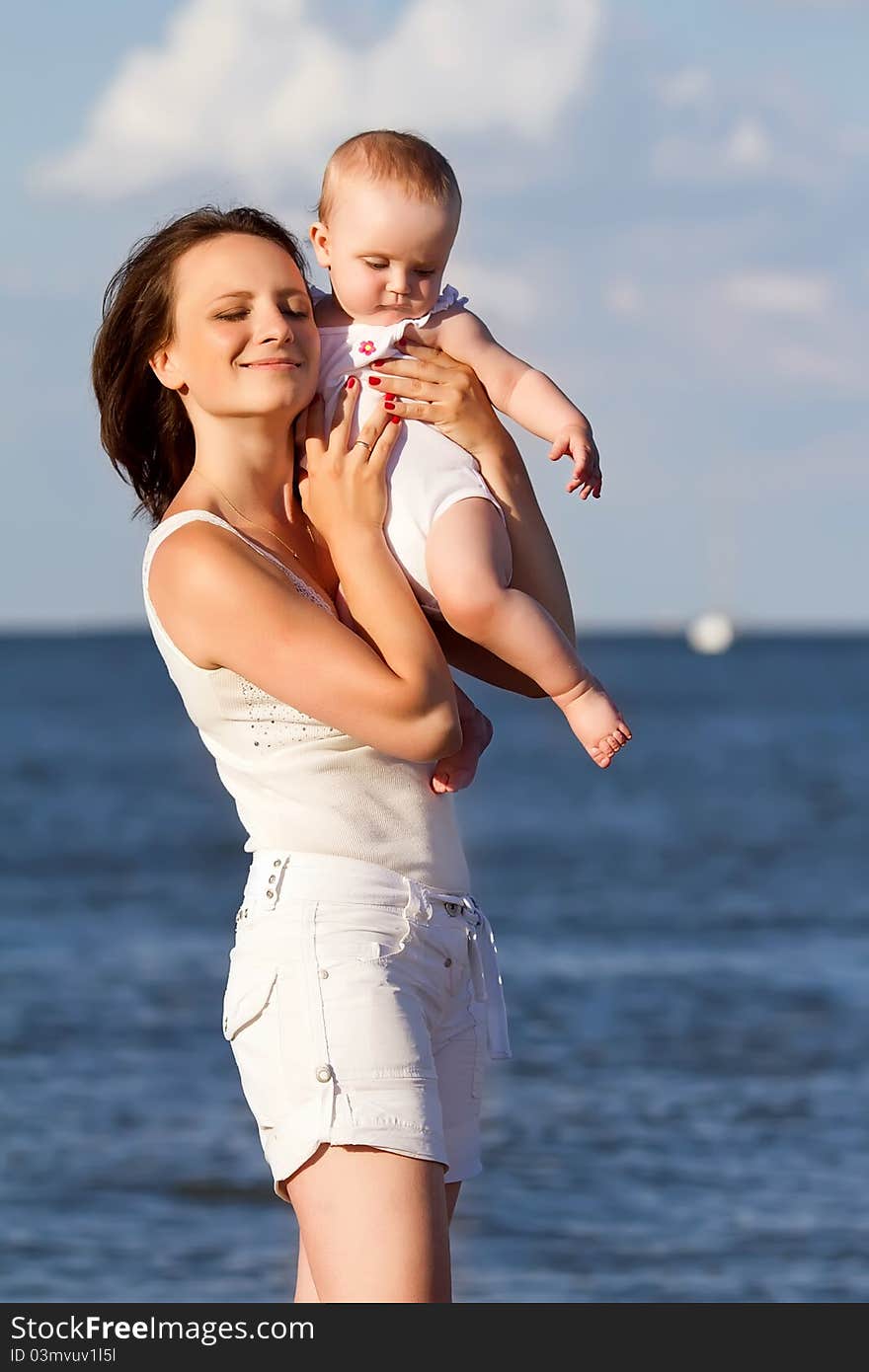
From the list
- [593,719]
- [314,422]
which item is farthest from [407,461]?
[593,719]

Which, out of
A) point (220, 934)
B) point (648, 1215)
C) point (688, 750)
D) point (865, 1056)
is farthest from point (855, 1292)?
point (688, 750)

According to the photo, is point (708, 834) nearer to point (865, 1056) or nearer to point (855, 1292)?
point (865, 1056)

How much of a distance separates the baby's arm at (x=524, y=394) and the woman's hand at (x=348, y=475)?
0.71 feet

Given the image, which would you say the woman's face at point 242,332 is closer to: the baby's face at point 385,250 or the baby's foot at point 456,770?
the baby's face at point 385,250

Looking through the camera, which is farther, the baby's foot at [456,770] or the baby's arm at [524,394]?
the baby's arm at [524,394]

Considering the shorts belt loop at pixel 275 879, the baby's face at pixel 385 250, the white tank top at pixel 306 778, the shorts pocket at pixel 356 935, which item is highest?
the baby's face at pixel 385 250

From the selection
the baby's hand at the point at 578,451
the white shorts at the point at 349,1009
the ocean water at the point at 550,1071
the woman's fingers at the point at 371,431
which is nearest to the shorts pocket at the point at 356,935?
the white shorts at the point at 349,1009

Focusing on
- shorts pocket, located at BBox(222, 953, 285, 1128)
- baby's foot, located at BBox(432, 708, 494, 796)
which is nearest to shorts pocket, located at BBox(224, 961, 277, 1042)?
shorts pocket, located at BBox(222, 953, 285, 1128)

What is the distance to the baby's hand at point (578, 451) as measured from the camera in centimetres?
300

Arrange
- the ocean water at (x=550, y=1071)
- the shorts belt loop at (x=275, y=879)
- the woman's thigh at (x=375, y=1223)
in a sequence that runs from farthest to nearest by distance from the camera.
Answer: the ocean water at (x=550, y=1071) → the shorts belt loop at (x=275, y=879) → the woman's thigh at (x=375, y=1223)

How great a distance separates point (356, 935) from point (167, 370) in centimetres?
92

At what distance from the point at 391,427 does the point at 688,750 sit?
40982 mm

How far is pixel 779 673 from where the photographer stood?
265 ft

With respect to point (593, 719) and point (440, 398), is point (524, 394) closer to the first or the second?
point (440, 398)
